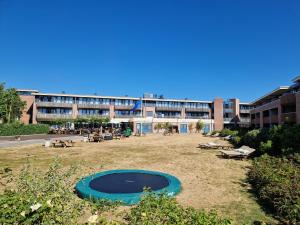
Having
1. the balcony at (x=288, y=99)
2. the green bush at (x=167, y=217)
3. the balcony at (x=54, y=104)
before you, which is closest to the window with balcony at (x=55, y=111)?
the balcony at (x=54, y=104)

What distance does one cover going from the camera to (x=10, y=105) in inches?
2322

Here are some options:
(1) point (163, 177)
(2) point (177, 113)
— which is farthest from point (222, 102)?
(1) point (163, 177)

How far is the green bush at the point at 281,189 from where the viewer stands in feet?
24.8

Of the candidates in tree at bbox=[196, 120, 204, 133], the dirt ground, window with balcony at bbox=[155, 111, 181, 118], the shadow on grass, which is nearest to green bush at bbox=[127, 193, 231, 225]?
the dirt ground

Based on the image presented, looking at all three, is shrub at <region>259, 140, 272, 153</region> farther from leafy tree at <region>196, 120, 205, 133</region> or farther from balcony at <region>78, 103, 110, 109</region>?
balcony at <region>78, 103, 110, 109</region>

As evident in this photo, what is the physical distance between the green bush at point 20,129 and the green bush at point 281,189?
48.1 m

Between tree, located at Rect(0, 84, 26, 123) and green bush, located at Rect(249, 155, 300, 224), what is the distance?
191ft

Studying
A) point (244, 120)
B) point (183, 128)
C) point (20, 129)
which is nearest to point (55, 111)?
point (20, 129)

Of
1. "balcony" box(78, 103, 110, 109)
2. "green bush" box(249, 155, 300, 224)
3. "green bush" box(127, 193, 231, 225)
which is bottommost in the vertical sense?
"green bush" box(249, 155, 300, 224)

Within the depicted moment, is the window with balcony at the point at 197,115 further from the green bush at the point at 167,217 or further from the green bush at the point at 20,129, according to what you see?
the green bush at the point at 167,217

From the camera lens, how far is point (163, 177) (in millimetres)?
12555

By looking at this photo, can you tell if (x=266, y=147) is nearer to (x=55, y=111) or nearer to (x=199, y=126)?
(x=199, y=126)

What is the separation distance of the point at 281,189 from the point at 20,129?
2071 inches

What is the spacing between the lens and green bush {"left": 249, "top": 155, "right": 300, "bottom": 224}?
7.56 metres
